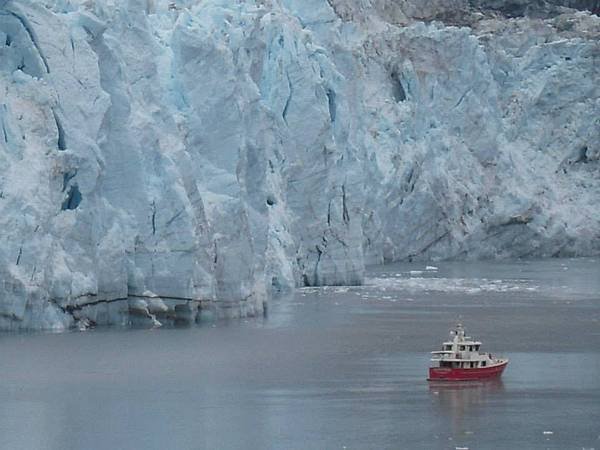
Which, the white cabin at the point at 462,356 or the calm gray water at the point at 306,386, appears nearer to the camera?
the calm gray water at the point at 306,386

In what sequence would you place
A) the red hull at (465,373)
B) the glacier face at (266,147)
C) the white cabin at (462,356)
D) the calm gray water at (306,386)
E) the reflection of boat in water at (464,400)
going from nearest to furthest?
the calm gray water at (306,386) < the reflection of boat in water at (464,400) < the red hull at (465,373) < the white cabin at (462,356) < the glacier face at (266,147)

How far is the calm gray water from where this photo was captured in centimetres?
1561

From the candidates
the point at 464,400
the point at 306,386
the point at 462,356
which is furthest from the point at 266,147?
the point at 464,400

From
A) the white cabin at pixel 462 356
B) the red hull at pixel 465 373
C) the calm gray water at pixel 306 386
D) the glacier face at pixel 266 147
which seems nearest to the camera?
the calm gray water at pixel 306 386

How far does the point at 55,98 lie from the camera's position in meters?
22.3

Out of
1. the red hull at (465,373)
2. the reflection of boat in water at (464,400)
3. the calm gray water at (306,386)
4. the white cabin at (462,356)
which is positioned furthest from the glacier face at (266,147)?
the reflection of boat in water at (464,400)

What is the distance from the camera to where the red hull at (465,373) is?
19.3 meters

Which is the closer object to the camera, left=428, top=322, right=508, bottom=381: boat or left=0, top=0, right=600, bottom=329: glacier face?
left=428, top=322, right=508, bottom=381: boat

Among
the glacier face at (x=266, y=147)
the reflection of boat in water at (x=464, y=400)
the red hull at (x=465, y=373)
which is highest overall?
the glacier face at (x=266, y=147)

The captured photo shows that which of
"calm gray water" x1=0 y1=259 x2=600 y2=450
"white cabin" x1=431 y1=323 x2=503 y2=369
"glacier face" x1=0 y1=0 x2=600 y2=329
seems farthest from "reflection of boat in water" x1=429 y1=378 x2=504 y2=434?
"glacier face" x1=0 y1=0 x2=600 y2=329

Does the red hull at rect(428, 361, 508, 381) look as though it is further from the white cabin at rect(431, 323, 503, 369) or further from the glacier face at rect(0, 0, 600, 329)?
the glacier face at rect(0, 0, 600, 329)

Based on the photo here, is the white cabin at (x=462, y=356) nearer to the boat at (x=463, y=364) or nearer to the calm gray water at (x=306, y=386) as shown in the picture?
the boat at (x=463, y=364)

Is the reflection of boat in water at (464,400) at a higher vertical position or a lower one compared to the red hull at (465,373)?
lower

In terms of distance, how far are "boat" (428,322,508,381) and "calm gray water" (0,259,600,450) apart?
0.21 m
